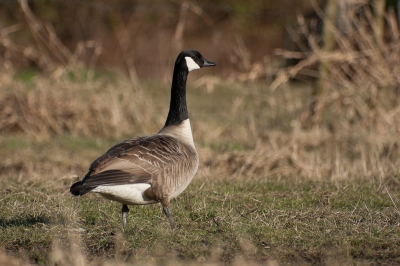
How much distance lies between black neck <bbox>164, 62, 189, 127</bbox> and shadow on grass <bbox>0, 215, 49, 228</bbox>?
1.71 metres

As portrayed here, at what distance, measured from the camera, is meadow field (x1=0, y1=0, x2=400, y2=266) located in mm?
4664

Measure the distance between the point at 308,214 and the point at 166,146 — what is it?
145 cm

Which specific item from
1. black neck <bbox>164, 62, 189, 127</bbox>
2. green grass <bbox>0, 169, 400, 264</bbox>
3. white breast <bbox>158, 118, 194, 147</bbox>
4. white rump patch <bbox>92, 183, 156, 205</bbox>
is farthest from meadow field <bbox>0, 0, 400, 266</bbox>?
black neck <bbox>164, 62, 189, 127</bbox>

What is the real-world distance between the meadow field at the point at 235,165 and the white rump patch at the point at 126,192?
0.25 metres

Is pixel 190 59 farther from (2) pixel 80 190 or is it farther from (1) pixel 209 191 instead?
(2) pixel 80 190

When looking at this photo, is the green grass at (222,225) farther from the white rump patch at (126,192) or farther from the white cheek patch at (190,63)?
the white cheek patch at (190,63)

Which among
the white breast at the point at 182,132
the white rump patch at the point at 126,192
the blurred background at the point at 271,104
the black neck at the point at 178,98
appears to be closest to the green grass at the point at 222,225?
the white rump patch at the point at 126,192

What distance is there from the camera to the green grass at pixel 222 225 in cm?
455

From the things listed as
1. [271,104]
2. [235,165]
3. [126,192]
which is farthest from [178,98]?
[271,104]

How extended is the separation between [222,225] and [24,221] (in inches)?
70.7

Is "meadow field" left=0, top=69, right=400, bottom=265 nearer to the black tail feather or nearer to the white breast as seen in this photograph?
the black tail feather

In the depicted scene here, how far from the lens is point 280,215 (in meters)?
5.37

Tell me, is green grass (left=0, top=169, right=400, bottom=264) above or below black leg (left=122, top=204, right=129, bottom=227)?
below

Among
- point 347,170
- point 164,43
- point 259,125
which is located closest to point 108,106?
point 259,125
